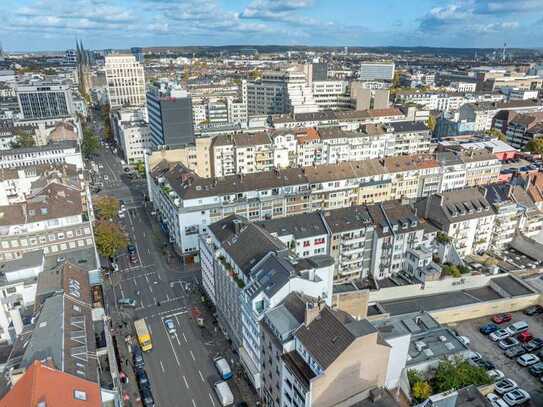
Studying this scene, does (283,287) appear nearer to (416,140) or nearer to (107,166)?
(416,140)

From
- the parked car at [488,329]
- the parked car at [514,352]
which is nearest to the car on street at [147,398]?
the parked car at [514,352]

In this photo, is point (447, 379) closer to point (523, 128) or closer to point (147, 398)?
point (147, 398)

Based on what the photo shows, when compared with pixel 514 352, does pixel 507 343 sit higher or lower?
higher

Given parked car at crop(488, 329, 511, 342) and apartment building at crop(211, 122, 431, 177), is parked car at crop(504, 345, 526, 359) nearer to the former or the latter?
parked car at crop(488, 329, 511, 342)

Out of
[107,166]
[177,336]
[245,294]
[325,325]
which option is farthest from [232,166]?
[325,325]

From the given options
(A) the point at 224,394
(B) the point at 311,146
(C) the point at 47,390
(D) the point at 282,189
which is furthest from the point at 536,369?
(B) the point at 311,146

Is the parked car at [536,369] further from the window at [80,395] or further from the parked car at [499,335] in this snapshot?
the window at [80,395]
